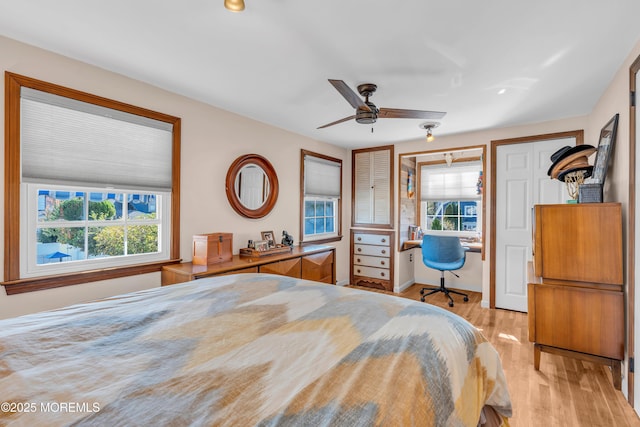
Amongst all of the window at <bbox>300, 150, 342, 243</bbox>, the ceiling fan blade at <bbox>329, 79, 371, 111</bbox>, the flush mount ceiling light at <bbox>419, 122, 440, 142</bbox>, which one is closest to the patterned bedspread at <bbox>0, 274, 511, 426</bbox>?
the ceiling fan blade at <bbox>329, 79, 371, 111</bbox>

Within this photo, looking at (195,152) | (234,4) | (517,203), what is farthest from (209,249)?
(517,203)

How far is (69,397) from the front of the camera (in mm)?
733

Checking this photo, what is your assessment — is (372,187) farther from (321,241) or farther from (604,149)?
(604,149)

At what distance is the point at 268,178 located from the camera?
3648 mm

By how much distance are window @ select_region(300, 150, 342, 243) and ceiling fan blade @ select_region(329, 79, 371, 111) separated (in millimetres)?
1915

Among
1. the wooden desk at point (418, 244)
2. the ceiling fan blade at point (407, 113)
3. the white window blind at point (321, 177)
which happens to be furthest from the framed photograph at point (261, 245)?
the wooden desk at point (418, 244)

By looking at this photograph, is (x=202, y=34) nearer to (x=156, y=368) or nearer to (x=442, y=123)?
(x=156, y=368)

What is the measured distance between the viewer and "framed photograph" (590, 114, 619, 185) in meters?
2.32

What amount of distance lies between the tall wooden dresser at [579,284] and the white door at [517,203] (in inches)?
59.1

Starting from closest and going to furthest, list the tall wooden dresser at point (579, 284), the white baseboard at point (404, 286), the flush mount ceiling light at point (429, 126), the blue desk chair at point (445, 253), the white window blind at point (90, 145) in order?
the white window blind at point (90, 145)
the tall wooden dresser at point (579, 284)
the flush mount ceiling light at point (429, 126)
the blue desk chair at point (445, 253)
the white baseboard at point (404, 286)

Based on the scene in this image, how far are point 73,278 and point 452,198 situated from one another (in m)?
4.85

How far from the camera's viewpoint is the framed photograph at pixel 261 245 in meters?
3.20

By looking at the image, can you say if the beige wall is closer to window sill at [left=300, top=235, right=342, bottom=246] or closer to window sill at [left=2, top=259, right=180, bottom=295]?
window sill at [left=2, top=259, right=180, bottom=295]

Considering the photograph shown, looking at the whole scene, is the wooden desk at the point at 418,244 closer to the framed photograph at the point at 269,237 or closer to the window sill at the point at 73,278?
the framed photograph at the point at 269,237
